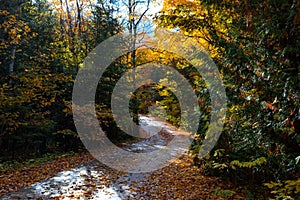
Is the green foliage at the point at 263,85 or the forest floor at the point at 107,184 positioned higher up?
the green foliage at the point at 263,85

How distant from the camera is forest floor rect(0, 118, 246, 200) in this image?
552 cm

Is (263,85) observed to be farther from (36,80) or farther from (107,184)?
(36,80)

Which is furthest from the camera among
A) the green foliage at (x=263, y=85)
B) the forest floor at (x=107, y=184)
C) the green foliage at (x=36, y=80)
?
the green foliage at (x=36, y=80)

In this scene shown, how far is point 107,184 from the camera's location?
20.9ft

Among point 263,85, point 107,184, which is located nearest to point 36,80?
point 107,184

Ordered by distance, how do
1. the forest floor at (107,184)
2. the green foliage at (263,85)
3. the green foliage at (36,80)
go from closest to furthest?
the green foliage at (263,85)
the forest floor at (107,184)
the green foliage at (36,80)

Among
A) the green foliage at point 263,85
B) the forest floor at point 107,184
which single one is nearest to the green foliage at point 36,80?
the forest floor at point 107,184

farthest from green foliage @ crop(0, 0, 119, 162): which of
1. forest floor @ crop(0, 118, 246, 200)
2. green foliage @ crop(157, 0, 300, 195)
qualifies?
green foliage @ crop(157, 0, 300, 195)

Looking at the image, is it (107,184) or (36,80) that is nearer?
(107,184)

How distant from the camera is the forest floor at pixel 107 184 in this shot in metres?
5.52

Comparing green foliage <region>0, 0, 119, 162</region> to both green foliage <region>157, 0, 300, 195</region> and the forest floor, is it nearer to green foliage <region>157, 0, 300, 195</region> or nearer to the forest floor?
the forest floor

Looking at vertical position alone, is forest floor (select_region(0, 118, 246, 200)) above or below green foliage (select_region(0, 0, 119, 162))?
below

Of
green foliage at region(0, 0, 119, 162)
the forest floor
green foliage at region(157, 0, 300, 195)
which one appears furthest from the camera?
green foliage at region(0, 0, 119, 162)

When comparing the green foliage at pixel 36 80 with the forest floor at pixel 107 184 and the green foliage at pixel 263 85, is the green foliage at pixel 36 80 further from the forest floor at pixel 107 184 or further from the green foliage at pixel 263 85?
the green foliage at pixel 263 85
